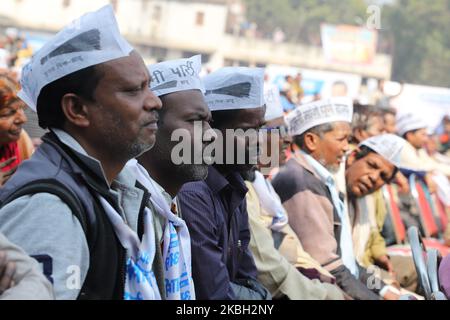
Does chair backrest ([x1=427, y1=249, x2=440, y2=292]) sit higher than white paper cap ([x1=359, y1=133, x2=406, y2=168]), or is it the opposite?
chair backrest ([x1=427, y1=249, x2=440, y2=292])

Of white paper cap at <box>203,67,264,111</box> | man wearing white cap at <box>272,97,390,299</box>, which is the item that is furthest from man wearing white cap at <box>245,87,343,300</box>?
white paper cap at <box>203,67,264,111</box>

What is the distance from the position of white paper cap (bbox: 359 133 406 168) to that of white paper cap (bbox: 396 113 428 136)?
13.1 feet

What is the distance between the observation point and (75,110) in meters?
3.10

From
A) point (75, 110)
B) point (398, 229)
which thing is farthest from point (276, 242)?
point (75, 110)

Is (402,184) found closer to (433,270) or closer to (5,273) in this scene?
(433,270)

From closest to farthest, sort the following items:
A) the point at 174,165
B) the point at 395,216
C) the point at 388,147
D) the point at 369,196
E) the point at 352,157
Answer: the point at 174,165
the point at 388,147
the point at 369,196
the point at 352,157
the point at 395,216

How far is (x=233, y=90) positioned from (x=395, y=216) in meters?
3.69

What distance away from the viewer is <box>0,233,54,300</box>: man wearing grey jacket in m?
2.35

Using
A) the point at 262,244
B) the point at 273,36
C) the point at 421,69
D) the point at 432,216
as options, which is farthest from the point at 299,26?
the point at 262,244

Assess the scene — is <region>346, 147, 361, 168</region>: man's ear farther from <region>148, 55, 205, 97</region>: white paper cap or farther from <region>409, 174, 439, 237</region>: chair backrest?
<region>148, 55, 205, 97</region>: white paper cap

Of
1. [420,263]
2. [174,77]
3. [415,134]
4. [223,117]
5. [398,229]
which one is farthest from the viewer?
[415,134]

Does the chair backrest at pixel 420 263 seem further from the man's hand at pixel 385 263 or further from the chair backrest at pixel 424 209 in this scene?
the chair backrest at pixel 424 209

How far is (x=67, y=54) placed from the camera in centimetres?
311

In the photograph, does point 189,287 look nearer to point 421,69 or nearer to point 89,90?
point 89,90
